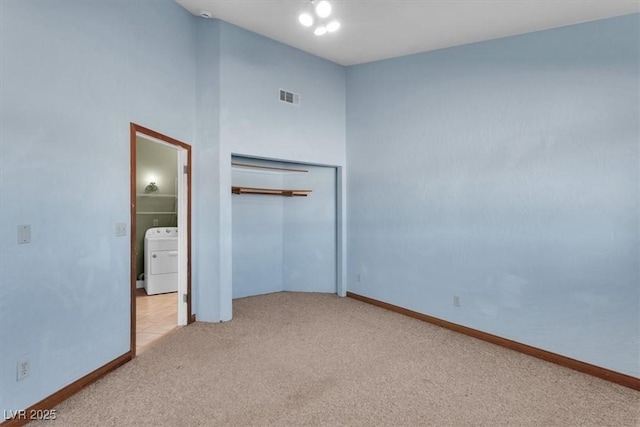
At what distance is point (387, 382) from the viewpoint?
2439 mm

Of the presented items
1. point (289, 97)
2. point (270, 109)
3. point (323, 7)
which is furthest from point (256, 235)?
point (323, 7)

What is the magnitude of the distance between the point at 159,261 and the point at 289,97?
3.17 metres

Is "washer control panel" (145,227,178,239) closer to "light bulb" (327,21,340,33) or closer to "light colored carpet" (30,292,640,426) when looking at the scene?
"light colored carpet" (30,292,640,426)

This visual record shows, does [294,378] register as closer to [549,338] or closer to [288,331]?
[288,331]

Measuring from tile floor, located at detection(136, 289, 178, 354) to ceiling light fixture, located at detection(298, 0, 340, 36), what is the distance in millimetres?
3474

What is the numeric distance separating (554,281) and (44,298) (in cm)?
403

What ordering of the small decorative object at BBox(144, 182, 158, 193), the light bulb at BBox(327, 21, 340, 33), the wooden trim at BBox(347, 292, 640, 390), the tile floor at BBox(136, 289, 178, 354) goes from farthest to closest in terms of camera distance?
the small decorative object at BBox(144, 182, 158, 193)
the tile floor at BBox(136, 289, 178, 354)
the light bulb at BBox(327, 21, 340, 33)
the wooden trim at BBox(347, 292, 640, 390)

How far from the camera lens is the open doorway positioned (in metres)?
3.32

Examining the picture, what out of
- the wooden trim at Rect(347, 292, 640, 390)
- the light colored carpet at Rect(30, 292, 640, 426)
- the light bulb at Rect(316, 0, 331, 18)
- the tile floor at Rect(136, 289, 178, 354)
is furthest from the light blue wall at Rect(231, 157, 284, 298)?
the light bulb at Rect(316, 0, 331, 18)

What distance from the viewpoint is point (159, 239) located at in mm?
4828

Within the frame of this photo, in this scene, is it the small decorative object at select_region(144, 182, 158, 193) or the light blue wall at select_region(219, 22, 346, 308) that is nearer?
the light blue wall at select_region(219, 22, 346, 308)

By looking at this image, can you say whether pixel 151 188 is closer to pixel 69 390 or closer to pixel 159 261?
pixel 159 261

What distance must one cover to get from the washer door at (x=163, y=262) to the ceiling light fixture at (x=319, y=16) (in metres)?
3.76

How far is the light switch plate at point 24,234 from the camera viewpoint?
75.5 inches
